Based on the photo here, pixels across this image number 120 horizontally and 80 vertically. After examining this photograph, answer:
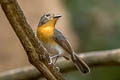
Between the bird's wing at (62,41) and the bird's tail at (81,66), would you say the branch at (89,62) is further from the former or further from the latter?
the bird's wing at (62,41)

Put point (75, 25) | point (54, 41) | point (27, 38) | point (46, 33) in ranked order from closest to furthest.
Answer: point (27, 38)
point (46, 33)
point (54, 41)
point (75, 25)

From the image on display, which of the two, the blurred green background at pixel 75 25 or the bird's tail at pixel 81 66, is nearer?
the bird's tail at pixel 81 66

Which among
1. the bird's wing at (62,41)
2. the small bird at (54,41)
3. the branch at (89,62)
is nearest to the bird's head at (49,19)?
the small bird at (54,41)

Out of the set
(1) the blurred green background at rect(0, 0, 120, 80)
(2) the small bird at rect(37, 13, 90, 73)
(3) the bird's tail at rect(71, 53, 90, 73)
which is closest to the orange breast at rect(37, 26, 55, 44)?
(2) the small bird at rect(37, 13, 90, 73)

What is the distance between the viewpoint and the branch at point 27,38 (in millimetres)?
2350

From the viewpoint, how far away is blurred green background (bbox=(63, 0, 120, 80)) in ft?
35.0

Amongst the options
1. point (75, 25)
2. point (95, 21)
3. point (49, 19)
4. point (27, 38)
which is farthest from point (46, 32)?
point (95, 21)

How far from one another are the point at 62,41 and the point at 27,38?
1.54 m

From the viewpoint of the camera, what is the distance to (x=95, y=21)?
1201 cm

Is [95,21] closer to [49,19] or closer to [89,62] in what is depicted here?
[89,62]

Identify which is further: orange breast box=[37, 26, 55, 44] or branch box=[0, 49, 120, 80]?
branch box=[0, 49, 120, 80]

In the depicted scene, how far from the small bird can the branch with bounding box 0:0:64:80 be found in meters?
1.10

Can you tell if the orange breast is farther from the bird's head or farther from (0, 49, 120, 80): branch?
(0, 49, 120, 80): branch

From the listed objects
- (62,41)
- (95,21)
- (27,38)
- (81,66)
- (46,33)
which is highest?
(27,38)
